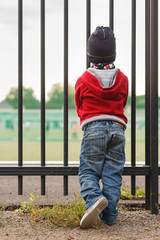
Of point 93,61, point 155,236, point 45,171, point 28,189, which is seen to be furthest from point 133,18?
point 28,189

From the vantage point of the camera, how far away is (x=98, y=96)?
2613 mm

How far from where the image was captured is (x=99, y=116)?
8.52ft

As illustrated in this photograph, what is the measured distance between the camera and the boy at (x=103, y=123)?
255 cm

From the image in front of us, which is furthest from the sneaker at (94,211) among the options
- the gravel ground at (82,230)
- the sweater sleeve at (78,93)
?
the sweater sleeve at (78,93)

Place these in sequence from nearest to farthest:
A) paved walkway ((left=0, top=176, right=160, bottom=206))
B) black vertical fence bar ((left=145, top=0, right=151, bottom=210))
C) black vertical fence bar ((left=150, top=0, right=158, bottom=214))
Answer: black vertical fence bar ((left=150, top=0, right=158, bottom=214)), black vertical fence bar ((left=145, top=0, right=151, bottom=210)), paved walkway ((left=0, top=176, right=160, bottom=206))

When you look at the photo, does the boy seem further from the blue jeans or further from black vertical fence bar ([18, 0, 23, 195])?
black vertical fence bar ([18, 0, 23, 195])

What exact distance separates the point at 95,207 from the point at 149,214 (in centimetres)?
81

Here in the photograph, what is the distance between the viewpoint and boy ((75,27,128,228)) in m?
2.55

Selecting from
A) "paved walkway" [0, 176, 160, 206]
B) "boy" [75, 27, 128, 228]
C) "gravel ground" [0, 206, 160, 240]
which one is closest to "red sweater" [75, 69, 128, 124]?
"boy" [75, 27, 128, 228]

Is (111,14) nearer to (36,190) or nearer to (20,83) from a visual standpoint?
(20,83)

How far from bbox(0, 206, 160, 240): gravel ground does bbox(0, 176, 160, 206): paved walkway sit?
1.77 feet

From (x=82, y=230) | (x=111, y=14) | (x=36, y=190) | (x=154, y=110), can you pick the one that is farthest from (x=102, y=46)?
(x=36, y=190)

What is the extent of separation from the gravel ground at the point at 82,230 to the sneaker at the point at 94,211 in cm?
9

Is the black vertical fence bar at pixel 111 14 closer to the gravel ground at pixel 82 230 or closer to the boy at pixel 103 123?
the boy at pixel 103 123
